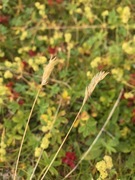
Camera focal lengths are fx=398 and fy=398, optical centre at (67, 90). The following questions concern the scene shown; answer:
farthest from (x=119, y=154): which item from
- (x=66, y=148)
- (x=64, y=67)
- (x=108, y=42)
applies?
(x=108, y=42)

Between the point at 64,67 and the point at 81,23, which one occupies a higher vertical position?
the point at 81,23

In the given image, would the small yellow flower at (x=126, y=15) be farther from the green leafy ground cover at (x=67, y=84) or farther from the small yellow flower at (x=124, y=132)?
the small yellow flower at (x=124, y=132)

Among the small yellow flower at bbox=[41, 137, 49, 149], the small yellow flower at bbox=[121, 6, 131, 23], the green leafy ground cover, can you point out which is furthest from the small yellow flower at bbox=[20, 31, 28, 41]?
the small yellow flower at bbox=[41, 137, 49, 149]

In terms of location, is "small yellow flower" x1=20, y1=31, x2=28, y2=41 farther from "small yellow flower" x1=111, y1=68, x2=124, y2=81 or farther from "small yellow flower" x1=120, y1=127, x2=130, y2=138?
"small yellow flower" x1=120, y1=127, x2=130, y2=138

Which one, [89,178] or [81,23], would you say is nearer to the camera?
[89,178]

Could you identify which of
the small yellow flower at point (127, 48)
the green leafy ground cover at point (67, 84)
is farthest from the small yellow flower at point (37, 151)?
the small yellow flower at point (127, 48)

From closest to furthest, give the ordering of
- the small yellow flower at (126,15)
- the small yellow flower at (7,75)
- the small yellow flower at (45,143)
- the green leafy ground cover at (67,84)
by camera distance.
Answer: the small yellow flower at (45,143) < the green leafy ground cover at (67,84) < the small yellow flower at (7,75) < the small yellow flower at (126,15)

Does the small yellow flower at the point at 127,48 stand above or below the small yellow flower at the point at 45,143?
above

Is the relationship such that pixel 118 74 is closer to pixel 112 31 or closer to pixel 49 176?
pixel 112 31
